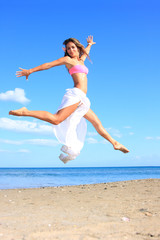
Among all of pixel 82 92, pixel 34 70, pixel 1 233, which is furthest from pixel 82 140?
pixel 1 233

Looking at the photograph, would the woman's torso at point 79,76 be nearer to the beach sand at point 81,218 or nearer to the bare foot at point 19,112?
the bare foot at point 19,112

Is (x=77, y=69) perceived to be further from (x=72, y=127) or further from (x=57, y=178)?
(x=57, y=178)

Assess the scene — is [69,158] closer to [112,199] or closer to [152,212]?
[152,212]

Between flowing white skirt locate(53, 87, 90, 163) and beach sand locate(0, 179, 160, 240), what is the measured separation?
1225 mm

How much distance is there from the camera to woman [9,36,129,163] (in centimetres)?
448

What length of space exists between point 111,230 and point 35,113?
2.32 meters

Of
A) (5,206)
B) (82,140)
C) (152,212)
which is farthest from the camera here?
(5,206)

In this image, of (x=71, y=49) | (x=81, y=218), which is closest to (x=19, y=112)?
(x=71, y=49)

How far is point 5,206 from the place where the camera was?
7.04 m

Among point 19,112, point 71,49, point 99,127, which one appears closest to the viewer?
point 19,112

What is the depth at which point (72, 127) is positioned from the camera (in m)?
4.85

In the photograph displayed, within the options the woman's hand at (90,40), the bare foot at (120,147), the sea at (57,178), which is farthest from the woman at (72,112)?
the sea at (57,178)

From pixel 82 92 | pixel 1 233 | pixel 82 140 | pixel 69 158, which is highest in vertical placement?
pixel 82 92

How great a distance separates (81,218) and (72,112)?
2.21 metres
